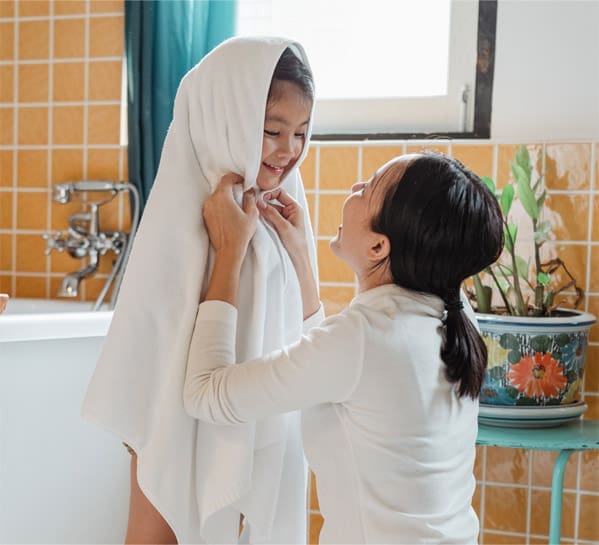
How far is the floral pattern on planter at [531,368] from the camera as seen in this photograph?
185cm

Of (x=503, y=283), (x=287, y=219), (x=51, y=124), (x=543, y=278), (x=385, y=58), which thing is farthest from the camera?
(x=51, y=124)

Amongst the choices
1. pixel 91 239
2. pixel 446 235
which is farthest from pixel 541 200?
pixel 91 239

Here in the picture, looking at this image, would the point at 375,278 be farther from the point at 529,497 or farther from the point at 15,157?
the point at 15,157

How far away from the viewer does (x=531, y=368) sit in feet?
6.07

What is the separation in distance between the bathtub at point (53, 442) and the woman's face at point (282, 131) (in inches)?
27.8

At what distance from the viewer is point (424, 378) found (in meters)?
1.15

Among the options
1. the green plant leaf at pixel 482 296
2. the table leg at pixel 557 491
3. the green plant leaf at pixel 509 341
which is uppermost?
the green plant leaf at pixel 482 296

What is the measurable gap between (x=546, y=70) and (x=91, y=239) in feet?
4.74

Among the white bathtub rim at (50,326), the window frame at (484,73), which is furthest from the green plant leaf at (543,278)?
the white bathtub rim at (50,326)

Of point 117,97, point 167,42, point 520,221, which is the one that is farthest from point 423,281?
point 117,97

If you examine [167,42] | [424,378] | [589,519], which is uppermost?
[167,42]

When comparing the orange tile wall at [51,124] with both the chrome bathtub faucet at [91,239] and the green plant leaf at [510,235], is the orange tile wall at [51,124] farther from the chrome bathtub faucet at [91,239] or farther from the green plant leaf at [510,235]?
the green plant leaf at [510,235]

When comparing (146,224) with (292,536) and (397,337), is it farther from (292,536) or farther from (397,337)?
(292,536)

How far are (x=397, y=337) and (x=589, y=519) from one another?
1.25 meters
